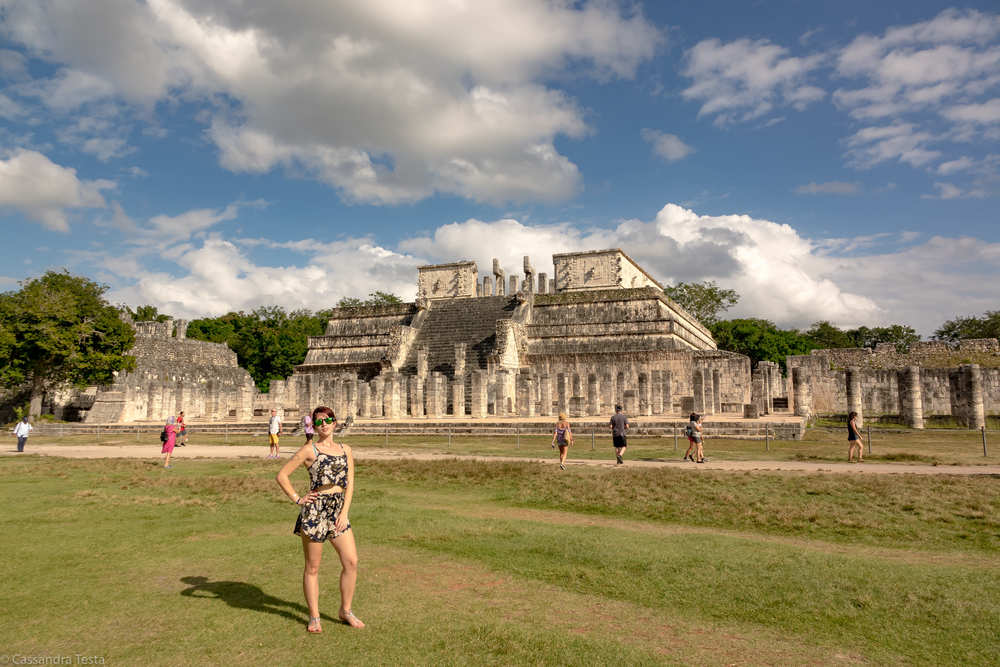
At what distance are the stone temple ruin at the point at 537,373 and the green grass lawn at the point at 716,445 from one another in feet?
14.9

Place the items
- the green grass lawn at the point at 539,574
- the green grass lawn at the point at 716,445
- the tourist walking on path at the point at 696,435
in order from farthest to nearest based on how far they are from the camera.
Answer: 1. the green grass lawn at the point at 716,445
2. the tourist walking on path at the point at 696,435
3. the green grass lawn at the point at 539,574

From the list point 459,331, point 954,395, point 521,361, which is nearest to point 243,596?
point 954,395

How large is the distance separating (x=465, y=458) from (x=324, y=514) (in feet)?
36.8

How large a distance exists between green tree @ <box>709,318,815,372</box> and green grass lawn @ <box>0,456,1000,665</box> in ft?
150

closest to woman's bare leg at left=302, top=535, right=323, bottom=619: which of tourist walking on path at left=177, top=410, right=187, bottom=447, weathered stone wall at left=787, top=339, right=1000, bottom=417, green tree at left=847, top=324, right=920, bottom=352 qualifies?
tourist walking on path at left=177, top=410, right=187, bottom=447

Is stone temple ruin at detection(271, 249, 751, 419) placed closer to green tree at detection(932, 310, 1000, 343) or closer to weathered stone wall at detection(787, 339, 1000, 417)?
weathered stone wall at detection(787, 339, 1000, 417)

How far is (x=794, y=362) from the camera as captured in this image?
32125 mm

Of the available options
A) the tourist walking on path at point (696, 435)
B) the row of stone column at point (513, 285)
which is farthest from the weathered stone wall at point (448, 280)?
the tourist walking on path at point (696, 435)

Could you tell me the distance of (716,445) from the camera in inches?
727

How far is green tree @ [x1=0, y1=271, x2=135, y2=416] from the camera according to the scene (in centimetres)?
2941

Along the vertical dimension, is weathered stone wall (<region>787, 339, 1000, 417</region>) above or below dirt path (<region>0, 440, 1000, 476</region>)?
above

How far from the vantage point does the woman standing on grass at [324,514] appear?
4.63 meters

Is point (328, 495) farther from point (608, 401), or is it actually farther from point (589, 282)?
point (589, 282)

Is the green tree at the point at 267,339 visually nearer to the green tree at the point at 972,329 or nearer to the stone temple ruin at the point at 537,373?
the stone temple ruin at the point at 537,373
